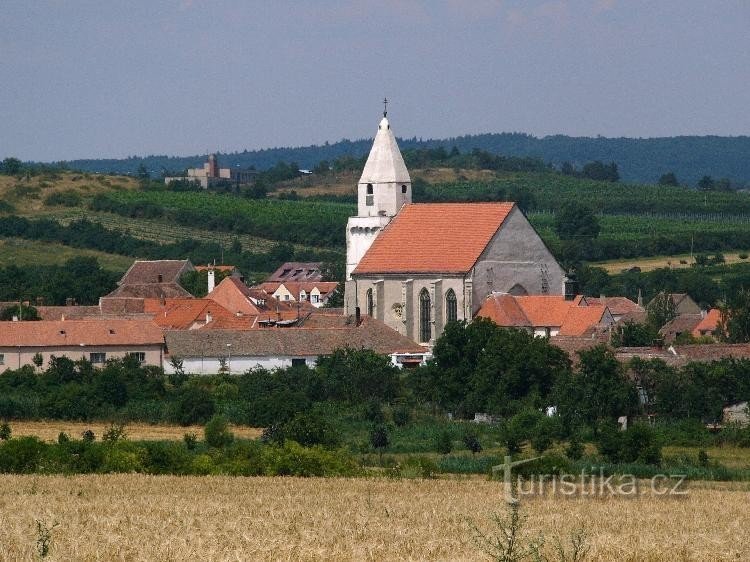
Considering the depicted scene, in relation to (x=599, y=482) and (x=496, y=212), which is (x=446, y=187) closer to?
(x=496, y=212)

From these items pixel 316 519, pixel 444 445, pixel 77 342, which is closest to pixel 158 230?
pixel 77 342

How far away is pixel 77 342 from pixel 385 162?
16571mm

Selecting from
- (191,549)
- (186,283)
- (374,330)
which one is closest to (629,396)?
(374,330)

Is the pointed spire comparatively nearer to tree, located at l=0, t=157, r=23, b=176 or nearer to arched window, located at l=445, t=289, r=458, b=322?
arched window, located at l=445, t=289, r=458, b=322

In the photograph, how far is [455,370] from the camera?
61219 millimetres

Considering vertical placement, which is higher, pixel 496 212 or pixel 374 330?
pixel 496 212

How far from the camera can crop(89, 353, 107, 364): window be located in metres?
69.8

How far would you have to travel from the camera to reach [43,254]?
128750 millimetres

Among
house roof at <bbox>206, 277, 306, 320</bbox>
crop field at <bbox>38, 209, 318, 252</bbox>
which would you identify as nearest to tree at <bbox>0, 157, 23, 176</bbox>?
crop field at <bbox>38, 209, 318, 252</bbox>

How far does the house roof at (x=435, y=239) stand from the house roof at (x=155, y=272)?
28.0 metres

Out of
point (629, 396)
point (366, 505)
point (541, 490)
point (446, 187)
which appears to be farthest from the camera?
point (446, 187)

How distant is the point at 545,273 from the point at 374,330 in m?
7.41

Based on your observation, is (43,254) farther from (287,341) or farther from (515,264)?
(515,264)

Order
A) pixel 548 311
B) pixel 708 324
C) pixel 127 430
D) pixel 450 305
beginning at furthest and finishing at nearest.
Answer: pixel 708 324
pixel 450 305
pixel 548 311
pixel 127 430
